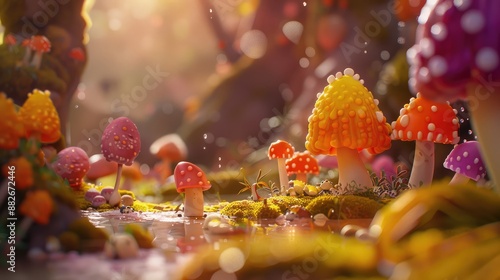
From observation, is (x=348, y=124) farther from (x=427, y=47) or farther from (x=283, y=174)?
(x=427, y=47)

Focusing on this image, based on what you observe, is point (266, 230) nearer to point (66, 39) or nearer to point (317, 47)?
point (66, 39)

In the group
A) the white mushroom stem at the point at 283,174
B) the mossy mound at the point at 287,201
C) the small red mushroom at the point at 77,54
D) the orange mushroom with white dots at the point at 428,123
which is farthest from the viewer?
the small red mushroom at the point at 77,54

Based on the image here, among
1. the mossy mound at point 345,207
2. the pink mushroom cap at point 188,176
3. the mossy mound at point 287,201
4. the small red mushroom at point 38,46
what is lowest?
the mossy mound at point 345,207

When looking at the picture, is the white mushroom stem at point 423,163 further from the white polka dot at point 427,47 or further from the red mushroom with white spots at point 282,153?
the white polka dot at point 427,47

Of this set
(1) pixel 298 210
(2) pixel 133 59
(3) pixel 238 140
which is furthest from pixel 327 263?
(2) pixel 133 59

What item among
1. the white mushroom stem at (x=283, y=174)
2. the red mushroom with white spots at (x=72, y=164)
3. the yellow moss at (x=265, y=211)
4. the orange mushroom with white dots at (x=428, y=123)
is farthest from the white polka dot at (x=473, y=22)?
the red mushroom with white spots at (x=72, y=164)

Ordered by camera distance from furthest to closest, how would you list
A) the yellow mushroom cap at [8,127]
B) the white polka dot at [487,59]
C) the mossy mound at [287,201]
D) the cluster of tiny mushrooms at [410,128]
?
the mossy mound at [287,201]
the yellow mushroom cap at [8,127]
the cluster of tiny mushrooms at [410,128]
the white polka dot at [487,59]

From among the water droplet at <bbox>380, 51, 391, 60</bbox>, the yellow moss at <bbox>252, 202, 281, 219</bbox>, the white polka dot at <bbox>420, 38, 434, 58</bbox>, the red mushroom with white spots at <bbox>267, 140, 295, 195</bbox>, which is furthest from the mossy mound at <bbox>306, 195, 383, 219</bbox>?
the water droplet at <bbox>380, 51, 391, 60</bbox>
